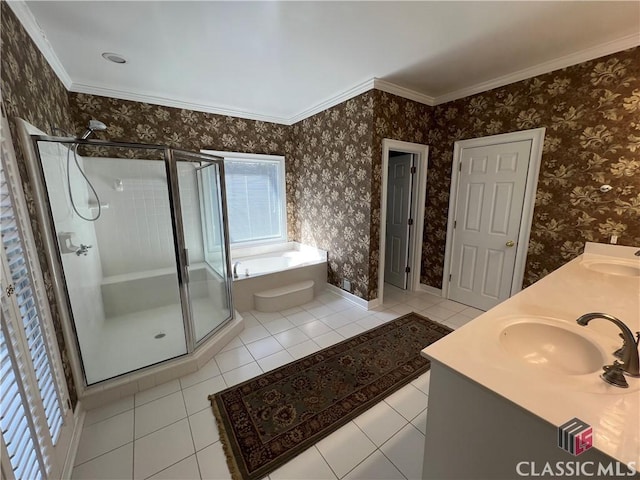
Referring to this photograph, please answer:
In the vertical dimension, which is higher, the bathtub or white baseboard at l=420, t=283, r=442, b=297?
the bathtub

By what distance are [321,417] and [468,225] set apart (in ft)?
8.50

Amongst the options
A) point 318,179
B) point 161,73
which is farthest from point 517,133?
point 161,73

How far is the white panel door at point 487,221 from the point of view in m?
2.62

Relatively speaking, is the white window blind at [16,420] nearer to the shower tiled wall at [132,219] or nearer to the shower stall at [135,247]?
the shower stall at [135,247]

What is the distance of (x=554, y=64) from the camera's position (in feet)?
7.32

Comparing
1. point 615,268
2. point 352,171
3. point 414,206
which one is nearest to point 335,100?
point 352,171

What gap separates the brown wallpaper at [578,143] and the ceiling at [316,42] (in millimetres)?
150

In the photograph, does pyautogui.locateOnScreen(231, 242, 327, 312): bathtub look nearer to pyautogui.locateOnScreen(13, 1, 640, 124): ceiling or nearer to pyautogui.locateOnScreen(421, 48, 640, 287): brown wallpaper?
pyautogui.locateOnScreen(13, 1, 640, 124): ceiling

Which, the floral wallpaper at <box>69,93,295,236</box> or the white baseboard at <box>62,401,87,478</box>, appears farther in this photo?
the floral wallpaper at <box>69,93,295,236</box>

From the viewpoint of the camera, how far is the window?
3.73 metres

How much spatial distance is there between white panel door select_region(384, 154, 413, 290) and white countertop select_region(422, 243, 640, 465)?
2.04 metres

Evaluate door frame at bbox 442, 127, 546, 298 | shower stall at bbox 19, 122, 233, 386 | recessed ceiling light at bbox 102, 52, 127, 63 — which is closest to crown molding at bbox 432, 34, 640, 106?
door frame at bbox 442, 127, 546, 298

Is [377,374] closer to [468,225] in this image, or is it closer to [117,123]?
[468,225]

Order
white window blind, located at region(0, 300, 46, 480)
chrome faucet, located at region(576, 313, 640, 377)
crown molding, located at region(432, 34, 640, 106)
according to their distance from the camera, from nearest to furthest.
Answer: chrome faucet, located at region(576, 313, 640, 377) → white window blind, located at region(0, 300, 46, 480) → crown molding, located at region(432, 34, 640, 106)
